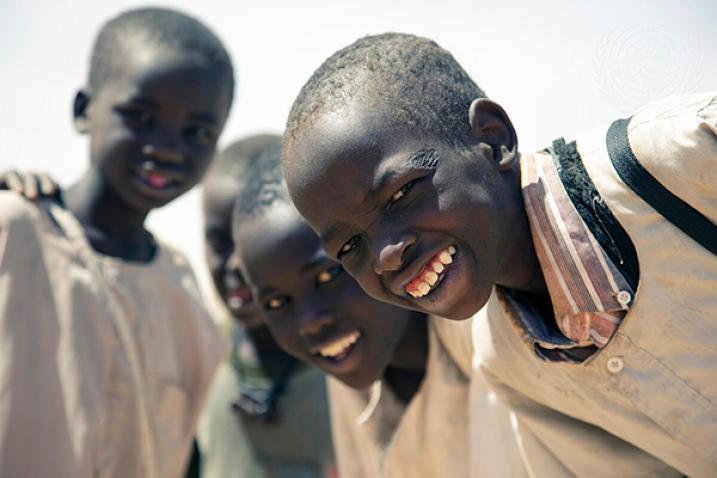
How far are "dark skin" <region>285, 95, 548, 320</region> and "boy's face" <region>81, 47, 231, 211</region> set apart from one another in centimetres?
102

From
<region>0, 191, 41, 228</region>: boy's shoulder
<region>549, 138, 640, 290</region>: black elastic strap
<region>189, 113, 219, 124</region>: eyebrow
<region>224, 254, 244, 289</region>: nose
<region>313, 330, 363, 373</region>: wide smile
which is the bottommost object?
<region>224, 254, 244, 289</region>: nose

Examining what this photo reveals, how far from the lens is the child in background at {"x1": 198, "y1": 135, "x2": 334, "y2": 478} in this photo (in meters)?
3.15

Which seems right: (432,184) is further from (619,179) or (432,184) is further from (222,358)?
(222,358)

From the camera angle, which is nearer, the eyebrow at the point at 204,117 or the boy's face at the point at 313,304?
the boy's face at the point at 313,304

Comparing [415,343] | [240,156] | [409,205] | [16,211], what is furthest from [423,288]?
[240,156]

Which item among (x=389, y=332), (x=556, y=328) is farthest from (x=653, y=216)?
(x=389, y=332)

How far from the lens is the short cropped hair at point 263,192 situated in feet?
8.02

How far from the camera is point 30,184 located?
2629 mm

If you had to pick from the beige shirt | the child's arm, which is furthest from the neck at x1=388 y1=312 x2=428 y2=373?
the child's arm

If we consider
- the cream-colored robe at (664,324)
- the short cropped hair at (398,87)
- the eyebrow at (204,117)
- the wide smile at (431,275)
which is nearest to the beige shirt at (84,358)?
the eyebrow at (204,117)

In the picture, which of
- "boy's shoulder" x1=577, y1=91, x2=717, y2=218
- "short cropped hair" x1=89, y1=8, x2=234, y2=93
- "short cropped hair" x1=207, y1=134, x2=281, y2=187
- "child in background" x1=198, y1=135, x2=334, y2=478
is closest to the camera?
"boy's shoulder" x1=577, y1=91, x2=717, y2=218

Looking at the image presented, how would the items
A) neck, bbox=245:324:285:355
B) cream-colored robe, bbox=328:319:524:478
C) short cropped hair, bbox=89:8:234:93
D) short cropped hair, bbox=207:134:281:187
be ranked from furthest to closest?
short cropped hair, bbox=207:134:281:187 < neck, bbox=245:324:285:355 < short cropped hair, bbox=89:8:234:93 < cream-colored robe, bbox=328:319:524:478

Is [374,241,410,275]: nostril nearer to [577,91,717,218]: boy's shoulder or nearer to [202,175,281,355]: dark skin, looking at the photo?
[577,91,717,218]: boy's shoulder

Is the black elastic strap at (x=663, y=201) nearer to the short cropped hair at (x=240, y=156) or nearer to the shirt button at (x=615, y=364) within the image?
the shirt button at (x=615, y=364)
